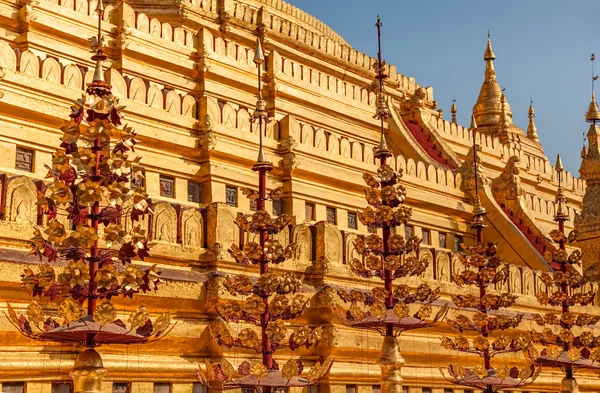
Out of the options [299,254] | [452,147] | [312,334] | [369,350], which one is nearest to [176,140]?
[299,254]

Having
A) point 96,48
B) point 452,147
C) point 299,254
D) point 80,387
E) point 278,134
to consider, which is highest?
point 452,147

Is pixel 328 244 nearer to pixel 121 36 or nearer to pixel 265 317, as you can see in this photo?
pixel 265 317

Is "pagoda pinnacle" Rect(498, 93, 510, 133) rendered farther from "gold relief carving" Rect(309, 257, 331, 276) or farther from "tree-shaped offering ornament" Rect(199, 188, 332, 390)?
"tree-shaped offering ornament" Rect(199, 188, 332, 390)

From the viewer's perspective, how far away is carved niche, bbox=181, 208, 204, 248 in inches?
566

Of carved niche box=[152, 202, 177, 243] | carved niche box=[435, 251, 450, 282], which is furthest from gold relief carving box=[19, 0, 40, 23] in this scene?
carved niche box=[435, 251, 450, 282]

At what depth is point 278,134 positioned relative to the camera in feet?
70.8

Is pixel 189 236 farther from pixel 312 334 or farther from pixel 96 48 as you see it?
pixel 96 48

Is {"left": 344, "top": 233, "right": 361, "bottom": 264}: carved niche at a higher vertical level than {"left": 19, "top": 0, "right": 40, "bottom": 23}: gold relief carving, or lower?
lower

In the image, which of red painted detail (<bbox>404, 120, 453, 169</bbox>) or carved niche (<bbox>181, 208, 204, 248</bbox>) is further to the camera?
red painted detail (<bbox>404, 120, 453, 169</bbox>)

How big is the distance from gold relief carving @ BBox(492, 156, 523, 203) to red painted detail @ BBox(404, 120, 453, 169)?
2.05 metres

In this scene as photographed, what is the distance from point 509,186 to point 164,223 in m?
16.7

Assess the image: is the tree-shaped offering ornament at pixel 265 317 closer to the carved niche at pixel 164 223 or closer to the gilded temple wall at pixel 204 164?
the gilded temple wall at pixel 204 164

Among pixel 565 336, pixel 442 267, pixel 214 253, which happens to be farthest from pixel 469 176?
pixel 214 253

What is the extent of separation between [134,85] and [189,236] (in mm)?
5596
